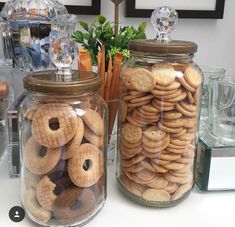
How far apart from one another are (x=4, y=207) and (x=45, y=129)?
0.48 ft

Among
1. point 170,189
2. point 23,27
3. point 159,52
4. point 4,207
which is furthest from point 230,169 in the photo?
point 23,27

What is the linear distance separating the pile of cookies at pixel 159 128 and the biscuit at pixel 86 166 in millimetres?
57

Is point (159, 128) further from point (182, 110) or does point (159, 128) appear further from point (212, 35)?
point (212, 35)

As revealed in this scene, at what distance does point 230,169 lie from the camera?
1.56ft

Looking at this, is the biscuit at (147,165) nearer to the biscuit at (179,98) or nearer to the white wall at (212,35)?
the biscuit at (179,98)

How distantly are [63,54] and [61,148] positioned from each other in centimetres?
11

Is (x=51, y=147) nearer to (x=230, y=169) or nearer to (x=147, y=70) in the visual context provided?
(x=147, y=70)

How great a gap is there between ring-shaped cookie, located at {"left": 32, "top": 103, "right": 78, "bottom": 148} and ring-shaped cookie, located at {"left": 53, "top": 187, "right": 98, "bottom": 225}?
0.06 meters

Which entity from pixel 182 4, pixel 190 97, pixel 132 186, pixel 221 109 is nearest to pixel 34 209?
pixel 132 186

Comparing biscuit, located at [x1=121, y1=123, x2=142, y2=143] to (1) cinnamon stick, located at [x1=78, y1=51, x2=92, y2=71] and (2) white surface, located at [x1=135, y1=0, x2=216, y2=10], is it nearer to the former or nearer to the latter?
(1) cinnamon stick, located at [x1=78, y1=51, x2=92, y2=71]

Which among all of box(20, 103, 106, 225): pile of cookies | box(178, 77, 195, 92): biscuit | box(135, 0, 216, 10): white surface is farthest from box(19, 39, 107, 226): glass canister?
box(135, 0, 216, 10): white surface

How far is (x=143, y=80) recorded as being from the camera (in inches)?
16.1

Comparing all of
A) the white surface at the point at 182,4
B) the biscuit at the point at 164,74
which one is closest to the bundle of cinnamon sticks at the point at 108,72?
the biscuit at the point at 164,74

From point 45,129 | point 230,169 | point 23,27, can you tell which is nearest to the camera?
point 45,129
